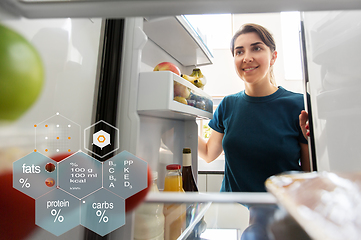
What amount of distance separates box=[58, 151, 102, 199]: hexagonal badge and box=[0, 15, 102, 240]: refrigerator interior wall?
3 centimetres

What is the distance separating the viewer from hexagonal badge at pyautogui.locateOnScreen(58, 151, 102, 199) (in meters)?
0.22

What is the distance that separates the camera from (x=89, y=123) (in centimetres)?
32

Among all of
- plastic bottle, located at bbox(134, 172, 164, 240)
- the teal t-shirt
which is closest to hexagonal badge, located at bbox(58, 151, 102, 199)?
plastic bottle, located at bbox(134, 172, 164, 240)

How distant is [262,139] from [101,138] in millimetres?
480

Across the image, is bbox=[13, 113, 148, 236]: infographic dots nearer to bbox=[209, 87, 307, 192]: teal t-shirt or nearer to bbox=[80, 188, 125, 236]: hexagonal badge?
bbox=[80, 188, 125, 236]: hexagonal badge

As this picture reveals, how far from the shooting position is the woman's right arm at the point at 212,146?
745mm

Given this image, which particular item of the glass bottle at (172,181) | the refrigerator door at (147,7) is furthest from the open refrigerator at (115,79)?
the glass bottle at (172,181)

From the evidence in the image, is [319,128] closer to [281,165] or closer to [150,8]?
[281,165]

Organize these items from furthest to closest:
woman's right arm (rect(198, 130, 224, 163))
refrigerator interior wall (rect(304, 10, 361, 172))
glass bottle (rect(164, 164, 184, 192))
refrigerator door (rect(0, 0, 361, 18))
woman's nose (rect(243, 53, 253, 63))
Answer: woman's right arm (rect(198, 130, 224, 163)) → woman's nose (rect(243, 53, 253, 63)) → glass bottle (rect(164, 164, 184, 192)) → refrigerator interior wall (rect(304, 10, 361, 172)) → refrigerator door (rect(0, 0, 361, 18))

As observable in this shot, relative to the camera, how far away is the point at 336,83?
0.30 metres

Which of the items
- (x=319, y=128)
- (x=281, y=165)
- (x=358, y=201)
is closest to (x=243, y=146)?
(x=281, y=165)

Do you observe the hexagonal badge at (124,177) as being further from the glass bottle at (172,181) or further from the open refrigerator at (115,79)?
the glass bottle at (172,181)

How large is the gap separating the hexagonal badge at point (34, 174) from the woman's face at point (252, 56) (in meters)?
0.61

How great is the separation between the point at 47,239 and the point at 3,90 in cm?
20
